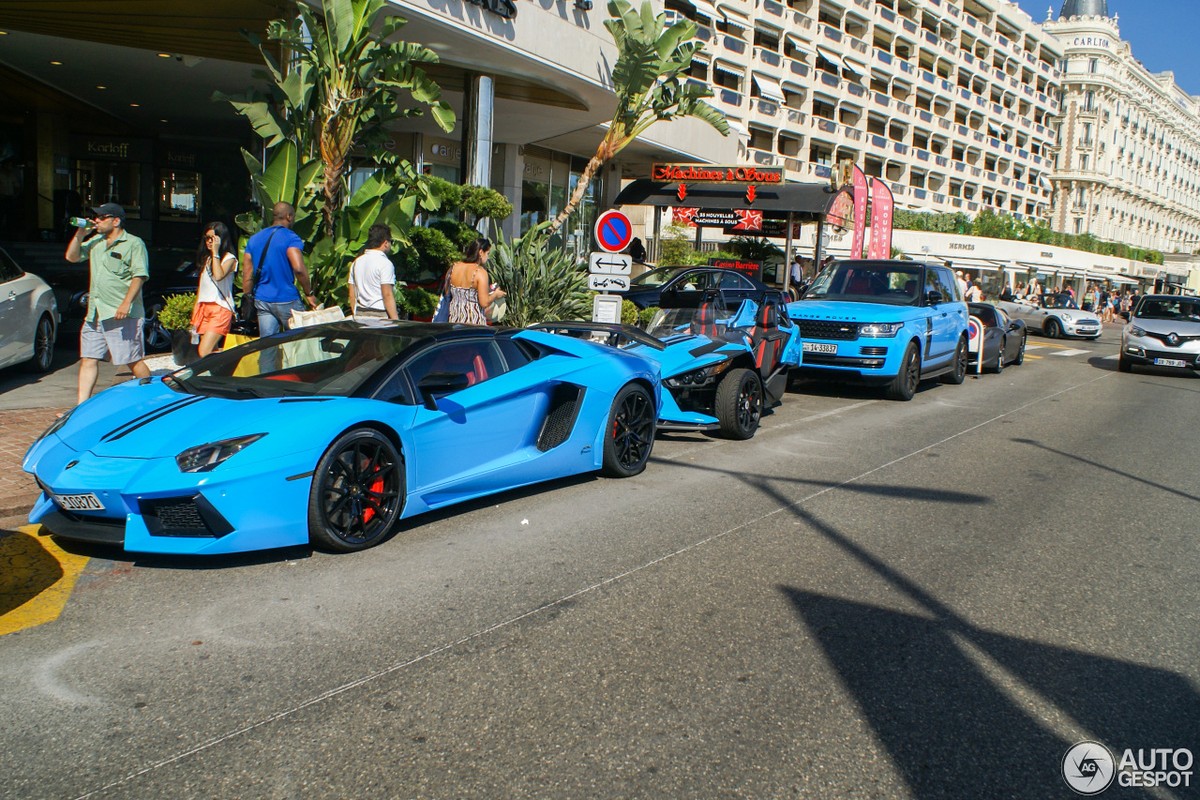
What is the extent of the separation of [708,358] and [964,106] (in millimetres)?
80680

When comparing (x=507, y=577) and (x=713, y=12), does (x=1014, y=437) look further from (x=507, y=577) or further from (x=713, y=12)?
(x=713, y=12)

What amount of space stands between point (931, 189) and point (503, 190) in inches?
2431

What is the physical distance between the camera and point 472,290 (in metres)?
11.1

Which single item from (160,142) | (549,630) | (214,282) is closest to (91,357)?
(214,282)

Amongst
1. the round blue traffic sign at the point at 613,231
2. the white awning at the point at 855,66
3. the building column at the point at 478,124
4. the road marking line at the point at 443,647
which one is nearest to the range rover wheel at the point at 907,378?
the round blue traffic sign at the point at 613,231

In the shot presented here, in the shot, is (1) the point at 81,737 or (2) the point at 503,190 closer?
(1) the point at 81,737

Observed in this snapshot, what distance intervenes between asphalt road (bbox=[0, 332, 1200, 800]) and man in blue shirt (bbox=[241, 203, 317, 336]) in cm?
388

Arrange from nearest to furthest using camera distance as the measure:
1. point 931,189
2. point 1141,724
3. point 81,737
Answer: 1. point 81,737
2. point 1141,724
3. point 931,189

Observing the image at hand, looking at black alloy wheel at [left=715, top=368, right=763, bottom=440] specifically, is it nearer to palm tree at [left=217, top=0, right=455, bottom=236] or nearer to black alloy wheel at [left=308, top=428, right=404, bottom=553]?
black alloy wheel at [left=308, top=428, right=404, bottom=553]

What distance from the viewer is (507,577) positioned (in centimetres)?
526

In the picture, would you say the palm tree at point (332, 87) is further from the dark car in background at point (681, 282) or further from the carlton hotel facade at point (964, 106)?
the carlton hotel facade at point (964, 106)

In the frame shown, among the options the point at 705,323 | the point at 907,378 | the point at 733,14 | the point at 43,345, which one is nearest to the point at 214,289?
the point at 43,345

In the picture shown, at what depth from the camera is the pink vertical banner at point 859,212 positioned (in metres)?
26.9

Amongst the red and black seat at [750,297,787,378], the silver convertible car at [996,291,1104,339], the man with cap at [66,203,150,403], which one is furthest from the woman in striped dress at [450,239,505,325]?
the silver convertible car at [996,291,1104,339]
